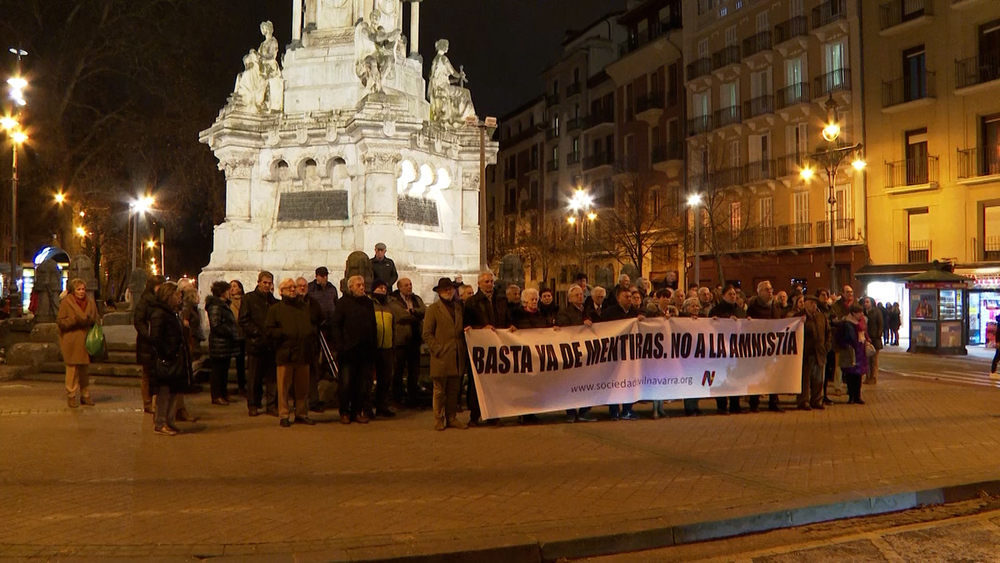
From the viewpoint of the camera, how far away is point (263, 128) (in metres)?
18.3

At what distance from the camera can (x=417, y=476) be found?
308 inches

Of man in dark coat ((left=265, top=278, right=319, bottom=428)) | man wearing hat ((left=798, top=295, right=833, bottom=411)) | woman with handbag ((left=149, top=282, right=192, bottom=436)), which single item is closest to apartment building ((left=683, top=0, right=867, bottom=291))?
man wearing hat ((left=798, top=295, right=833, bottom=411))

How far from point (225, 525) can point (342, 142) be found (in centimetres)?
1253

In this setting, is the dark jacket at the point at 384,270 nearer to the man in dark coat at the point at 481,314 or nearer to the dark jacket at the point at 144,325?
the man in dark coat at the point at 481,314

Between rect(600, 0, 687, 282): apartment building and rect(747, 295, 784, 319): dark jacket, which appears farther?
rect(600, 0, 687, 282): apartment building

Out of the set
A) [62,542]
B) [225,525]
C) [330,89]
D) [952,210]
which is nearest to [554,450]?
[225,525]

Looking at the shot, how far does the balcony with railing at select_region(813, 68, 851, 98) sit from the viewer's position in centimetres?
3984

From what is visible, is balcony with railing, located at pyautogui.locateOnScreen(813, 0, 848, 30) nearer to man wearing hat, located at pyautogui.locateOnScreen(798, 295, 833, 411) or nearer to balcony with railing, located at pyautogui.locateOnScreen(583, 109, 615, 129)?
balcony with railing, located at pyautogui.locateOnScreen(583, 109, 615, 129)

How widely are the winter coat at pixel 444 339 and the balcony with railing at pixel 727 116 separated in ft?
129

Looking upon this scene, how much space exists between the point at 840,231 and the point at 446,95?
2668 centimetres

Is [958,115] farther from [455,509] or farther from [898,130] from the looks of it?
[455,509]

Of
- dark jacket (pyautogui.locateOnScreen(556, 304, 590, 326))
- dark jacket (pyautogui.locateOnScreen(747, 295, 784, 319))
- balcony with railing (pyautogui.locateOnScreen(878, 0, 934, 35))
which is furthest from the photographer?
balcony with railing (pyautogui.locateOnScreen(878, 0, 934, 35))

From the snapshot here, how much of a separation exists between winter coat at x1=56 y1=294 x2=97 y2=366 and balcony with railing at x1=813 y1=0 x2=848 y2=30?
36780 millimetres

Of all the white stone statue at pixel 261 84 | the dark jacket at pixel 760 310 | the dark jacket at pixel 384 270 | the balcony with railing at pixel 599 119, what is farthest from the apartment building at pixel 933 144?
the white stone statue at pixel 261 84
